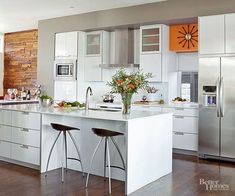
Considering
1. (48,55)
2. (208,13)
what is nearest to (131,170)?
(208,13)

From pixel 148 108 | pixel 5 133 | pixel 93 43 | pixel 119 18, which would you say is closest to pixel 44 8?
pixel 93 43

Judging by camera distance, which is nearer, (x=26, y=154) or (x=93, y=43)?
(x=26, y=154)

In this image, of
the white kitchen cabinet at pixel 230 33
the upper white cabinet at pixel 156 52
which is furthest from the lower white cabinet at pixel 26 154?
the white kitchen cabinet at pixel 230 33

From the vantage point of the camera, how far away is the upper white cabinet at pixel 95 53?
679cm

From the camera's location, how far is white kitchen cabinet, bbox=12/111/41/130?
4398mm

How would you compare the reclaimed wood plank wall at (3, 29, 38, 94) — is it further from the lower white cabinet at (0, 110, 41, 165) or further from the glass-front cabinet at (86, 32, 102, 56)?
the lower white cabinet at (0, 110, 41, 165)

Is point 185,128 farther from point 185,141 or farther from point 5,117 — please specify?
point 5,117

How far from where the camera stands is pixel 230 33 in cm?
500

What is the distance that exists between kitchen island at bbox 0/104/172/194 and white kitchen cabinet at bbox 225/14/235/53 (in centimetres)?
171

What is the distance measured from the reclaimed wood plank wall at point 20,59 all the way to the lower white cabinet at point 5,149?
167 inches

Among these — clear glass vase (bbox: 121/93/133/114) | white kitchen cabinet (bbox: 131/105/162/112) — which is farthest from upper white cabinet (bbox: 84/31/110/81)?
clear glass vase (bbox: 121/93/133/114)

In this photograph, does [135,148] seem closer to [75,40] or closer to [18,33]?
[75,40]

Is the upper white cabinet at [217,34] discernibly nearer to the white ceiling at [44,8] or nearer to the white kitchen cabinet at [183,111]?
the white kitchen cabinet at [183,111]

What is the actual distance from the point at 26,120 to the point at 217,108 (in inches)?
123
